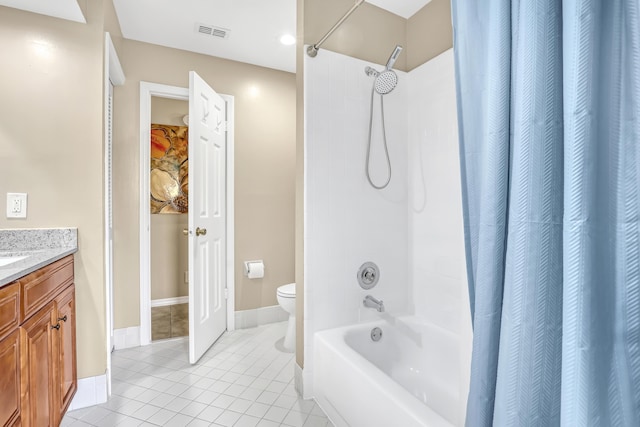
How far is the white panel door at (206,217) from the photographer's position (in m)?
2.35

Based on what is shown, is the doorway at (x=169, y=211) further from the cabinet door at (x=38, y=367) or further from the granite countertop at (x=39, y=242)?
the cabinet door at (x=38, y=367)

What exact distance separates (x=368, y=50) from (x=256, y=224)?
1764mm

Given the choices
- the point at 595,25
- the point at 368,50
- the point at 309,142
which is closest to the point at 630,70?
the point at 595,25

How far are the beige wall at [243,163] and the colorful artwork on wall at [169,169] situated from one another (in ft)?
3.25

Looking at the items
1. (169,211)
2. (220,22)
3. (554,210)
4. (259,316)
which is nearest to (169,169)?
(169,211)

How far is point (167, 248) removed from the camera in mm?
3570

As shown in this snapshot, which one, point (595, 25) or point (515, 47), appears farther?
point (515, 47)

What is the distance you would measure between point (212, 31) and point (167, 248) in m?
2.20

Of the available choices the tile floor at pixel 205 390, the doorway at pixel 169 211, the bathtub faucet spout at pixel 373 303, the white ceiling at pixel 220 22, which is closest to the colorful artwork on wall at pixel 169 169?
the doorway at pixel 169 211

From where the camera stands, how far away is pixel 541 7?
2.33ft

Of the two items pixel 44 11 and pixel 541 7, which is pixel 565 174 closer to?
pixel 541 7

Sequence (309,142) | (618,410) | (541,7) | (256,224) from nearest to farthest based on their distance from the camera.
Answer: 1. (618,410)
2. (541,7)
3. (309,142)
4. (256,224)

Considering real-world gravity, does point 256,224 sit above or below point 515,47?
below

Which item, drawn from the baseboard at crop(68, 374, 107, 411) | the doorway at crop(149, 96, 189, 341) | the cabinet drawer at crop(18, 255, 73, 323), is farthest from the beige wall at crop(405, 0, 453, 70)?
the baseboard at crop(68, 374, 107, 411)
